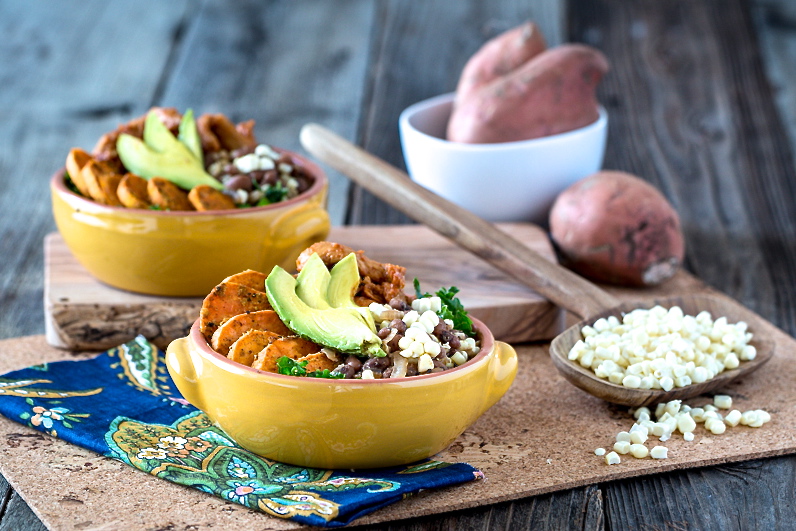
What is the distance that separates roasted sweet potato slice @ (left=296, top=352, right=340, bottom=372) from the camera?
1265 mm

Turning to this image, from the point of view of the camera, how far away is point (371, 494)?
1.23m

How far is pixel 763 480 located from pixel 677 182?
159cm

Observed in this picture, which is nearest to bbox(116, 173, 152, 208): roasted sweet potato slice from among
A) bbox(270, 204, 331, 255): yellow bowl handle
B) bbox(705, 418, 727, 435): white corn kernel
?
bbox(270, 204, 331, 255): yellow bowl handle

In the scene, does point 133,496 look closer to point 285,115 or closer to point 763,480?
point 763,480

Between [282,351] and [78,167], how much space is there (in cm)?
73

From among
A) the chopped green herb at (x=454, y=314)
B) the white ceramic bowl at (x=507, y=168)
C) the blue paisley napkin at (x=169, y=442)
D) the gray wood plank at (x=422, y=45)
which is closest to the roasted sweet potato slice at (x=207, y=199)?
the blue paisley napkin at (x=169, y=442)

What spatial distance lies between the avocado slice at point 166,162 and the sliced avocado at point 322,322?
509 mm

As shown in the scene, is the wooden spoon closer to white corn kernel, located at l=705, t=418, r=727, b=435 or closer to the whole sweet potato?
white corn kernel, located at l=705, t=418, r=727, b=435

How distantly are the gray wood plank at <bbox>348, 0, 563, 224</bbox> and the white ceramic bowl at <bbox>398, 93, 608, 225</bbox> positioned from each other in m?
0.69

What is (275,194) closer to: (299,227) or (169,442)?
(299,227)

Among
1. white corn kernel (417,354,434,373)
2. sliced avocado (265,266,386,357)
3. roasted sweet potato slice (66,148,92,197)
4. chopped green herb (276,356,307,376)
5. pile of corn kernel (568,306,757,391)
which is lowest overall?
pile of corn kernel (568,306,757,391)

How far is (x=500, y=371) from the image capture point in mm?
1365

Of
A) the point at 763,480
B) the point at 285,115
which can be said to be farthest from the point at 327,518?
the point at 285,115

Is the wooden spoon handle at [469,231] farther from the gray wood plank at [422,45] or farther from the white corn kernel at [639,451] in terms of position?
the gray wood plank at [422,45]
